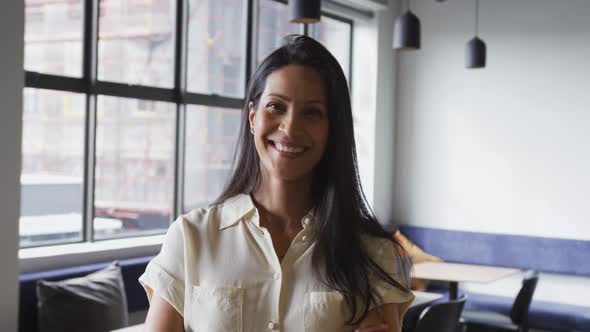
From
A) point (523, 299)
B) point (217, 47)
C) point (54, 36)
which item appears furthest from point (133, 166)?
point (523, 299)

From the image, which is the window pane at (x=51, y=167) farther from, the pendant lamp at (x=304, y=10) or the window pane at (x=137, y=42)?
the pendant lamp at (x=304, y=10)

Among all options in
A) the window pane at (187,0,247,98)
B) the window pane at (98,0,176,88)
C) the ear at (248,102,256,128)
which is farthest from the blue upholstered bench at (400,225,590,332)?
the ear at (248,102,256,128)

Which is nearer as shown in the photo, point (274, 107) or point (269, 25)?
point (274, 107)

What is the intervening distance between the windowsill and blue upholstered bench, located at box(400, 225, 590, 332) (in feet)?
9.50

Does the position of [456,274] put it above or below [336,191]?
below

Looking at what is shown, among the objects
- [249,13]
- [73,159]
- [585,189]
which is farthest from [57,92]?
[585,189]

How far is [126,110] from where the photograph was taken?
505cm

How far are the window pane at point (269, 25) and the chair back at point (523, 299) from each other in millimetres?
2756

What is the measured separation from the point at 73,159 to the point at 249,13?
208 centimetres

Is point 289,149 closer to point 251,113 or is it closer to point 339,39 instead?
point 251,113

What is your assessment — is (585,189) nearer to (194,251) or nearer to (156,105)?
(156,105)

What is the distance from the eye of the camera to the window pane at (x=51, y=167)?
4.39 meters

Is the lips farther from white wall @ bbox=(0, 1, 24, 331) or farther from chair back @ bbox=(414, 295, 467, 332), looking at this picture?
white wall @ bbox=(0, 1, 24, 331)

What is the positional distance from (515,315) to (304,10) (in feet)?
9.76
